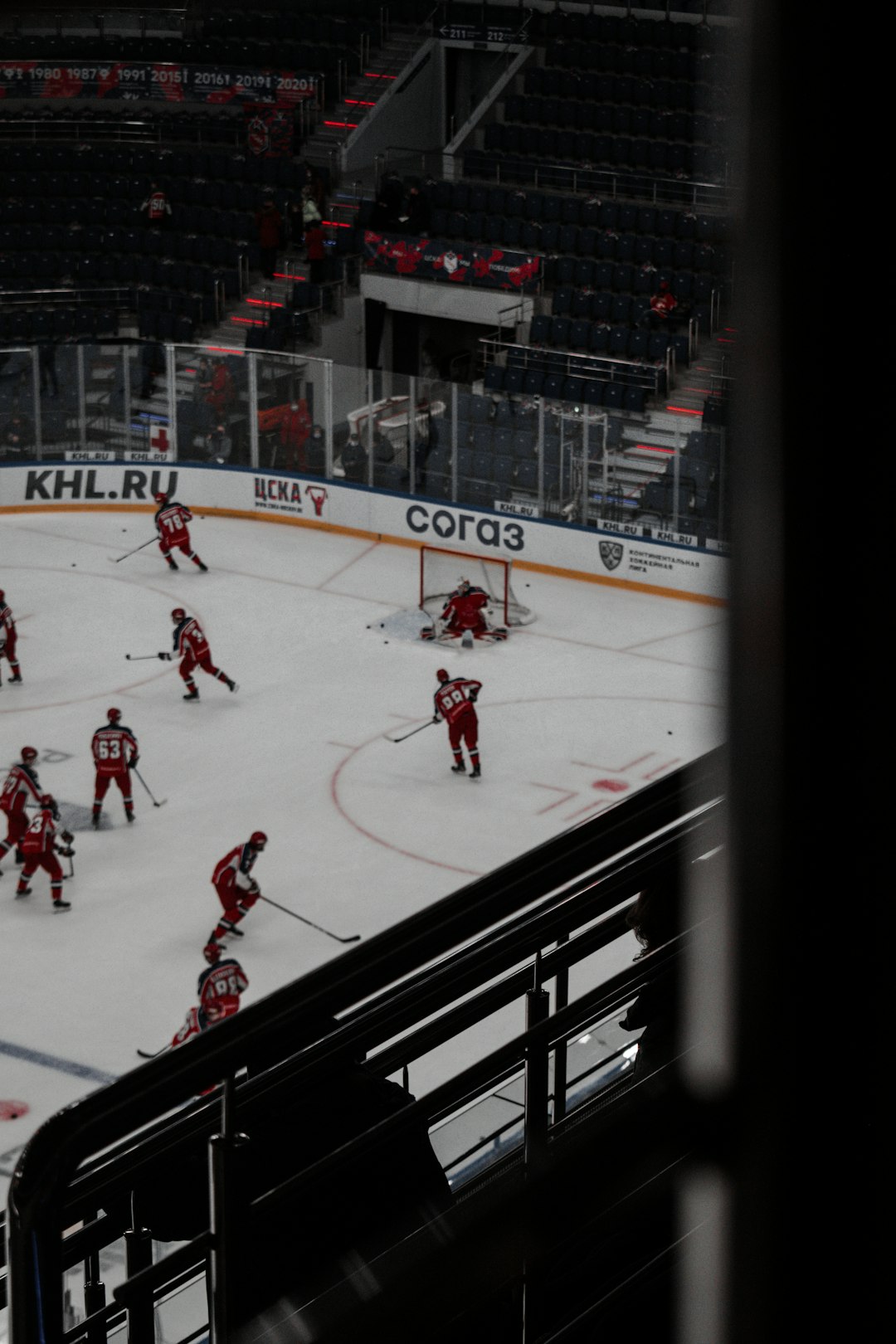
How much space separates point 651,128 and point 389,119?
469 cm

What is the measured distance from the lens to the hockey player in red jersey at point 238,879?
1141cm

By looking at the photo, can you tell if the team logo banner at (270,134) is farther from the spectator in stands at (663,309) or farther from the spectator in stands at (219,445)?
the spectator in stands at (663,309)

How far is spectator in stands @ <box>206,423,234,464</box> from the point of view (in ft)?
74.1

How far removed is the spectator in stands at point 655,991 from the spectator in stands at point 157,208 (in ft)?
81.9

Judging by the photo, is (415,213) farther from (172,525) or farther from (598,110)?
(172,525)

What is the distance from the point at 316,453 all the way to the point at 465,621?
532 centimetres

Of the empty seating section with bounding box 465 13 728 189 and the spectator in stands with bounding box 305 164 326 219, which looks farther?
the empty seating section with bounding box 465 13 728 189

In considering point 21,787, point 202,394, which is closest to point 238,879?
point 21,787

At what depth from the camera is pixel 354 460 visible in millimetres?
21891

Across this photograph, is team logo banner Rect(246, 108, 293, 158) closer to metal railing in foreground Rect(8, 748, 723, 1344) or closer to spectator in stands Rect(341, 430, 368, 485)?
spectator in stands Rect(341, 430, 368, 485)

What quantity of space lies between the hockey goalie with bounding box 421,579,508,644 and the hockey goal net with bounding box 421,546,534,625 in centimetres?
33

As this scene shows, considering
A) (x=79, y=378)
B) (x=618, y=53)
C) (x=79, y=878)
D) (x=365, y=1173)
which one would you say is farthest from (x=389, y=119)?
(x=365, y=1173)

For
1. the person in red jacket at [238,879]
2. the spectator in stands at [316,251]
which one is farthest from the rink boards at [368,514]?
the person in red jacket at [238,879]

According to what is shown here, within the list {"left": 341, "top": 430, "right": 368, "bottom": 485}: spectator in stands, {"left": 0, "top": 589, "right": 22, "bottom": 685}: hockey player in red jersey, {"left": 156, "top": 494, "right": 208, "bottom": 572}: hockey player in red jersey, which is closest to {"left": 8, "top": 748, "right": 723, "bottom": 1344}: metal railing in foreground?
Answer: {"left": 0, "top": 589, "right": 22, "bottom": 685}: hockey player in red jersey
